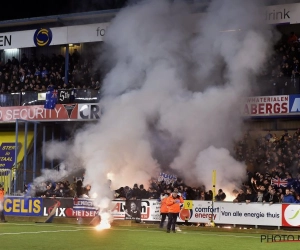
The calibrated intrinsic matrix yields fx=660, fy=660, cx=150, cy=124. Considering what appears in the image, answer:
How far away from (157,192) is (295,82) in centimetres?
712

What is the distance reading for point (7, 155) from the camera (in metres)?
35.1

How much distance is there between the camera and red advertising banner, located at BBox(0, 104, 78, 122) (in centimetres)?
3023

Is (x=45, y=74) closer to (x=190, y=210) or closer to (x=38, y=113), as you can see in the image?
(x=38, y=113)

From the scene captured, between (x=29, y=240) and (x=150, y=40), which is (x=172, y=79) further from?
(x=29, y=240)

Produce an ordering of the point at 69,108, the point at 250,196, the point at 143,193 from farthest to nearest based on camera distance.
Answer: the point at 69,108, the point at 143,193, the point at 250,196

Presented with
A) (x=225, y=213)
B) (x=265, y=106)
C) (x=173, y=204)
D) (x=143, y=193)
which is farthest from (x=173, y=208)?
(x=265, y=106)

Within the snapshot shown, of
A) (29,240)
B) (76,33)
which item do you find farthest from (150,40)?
(29,240)

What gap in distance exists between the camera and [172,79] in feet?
82.7

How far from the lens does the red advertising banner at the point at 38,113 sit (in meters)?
30.2

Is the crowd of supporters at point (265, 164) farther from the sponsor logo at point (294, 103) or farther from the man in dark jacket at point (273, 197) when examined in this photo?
the sponsor logo at point (294, 103)

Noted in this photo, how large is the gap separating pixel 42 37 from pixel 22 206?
10.1 meters

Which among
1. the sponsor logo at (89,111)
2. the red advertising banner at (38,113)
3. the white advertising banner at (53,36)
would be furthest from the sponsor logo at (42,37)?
the sponsor logo at (89,111)

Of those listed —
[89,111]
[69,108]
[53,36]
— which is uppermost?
[53,36]

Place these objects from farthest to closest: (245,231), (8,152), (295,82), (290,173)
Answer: (8,152) < (295,82) < (290,173) < (245,231)
